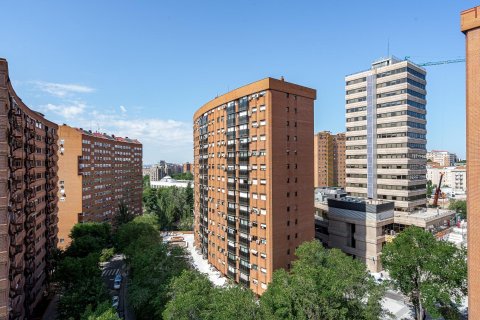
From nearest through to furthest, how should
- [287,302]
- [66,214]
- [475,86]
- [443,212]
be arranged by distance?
[475,86]
[287,302]
[443,212]
[66,214]

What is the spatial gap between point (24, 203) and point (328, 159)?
411 feet

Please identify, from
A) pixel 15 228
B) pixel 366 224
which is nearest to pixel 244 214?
pixel 366 224

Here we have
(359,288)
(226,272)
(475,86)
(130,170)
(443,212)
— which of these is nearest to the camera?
(475,86)

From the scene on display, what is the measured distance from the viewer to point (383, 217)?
5197 cm

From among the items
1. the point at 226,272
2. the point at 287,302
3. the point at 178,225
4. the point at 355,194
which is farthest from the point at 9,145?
the point at 178,225

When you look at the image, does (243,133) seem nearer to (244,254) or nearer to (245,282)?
(244,254)

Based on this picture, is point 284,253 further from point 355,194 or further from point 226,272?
point 355,194

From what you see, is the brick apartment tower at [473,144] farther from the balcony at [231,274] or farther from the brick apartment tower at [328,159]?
the brick apartment tower at [328,159]

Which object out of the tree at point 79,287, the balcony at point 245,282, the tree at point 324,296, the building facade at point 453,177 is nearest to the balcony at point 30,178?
the tree at point 79,287

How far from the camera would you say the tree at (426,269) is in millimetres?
29281

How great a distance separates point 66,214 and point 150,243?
32.2 metres

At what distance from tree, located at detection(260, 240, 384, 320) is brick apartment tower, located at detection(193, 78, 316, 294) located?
12280 millimetres

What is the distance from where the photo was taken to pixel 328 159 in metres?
136

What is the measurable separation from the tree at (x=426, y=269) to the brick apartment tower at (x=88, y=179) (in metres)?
69.3
